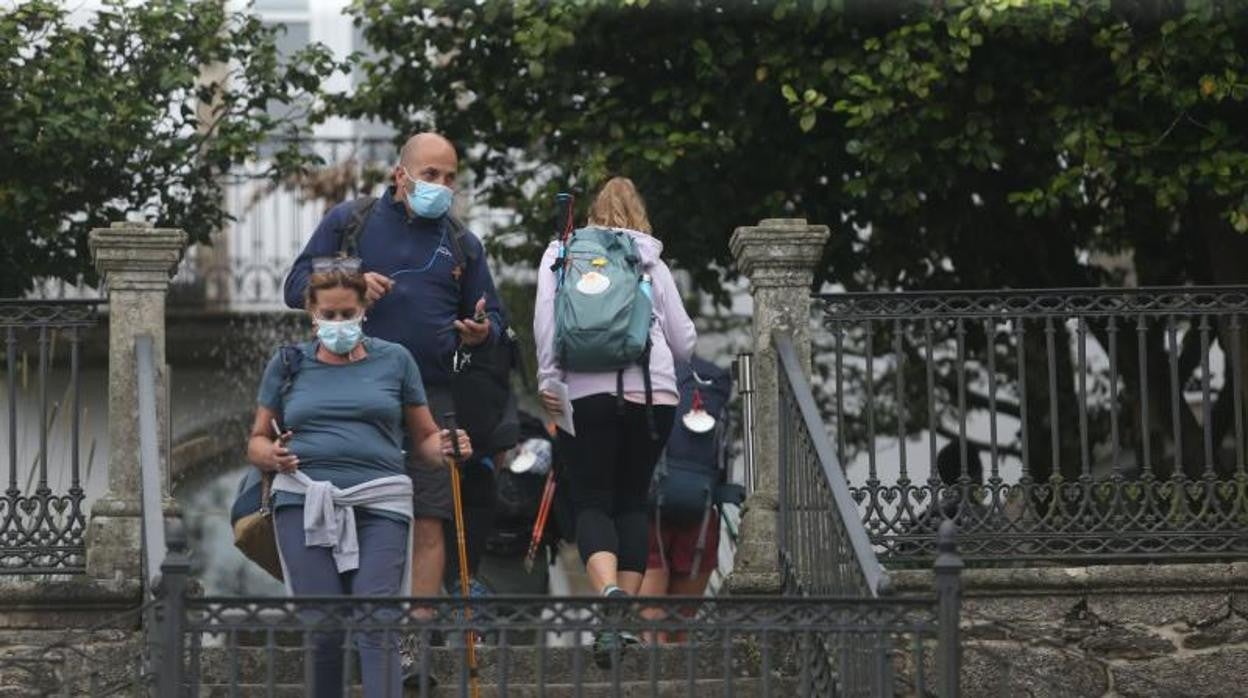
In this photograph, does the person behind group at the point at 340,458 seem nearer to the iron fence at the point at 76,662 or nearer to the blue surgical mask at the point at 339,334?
the blue surgical mask at the point at 339,334

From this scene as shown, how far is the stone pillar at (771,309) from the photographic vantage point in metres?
12.1

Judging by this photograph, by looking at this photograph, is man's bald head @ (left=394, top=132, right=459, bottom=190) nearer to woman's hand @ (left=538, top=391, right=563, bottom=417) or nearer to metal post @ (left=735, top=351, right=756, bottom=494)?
woman's hand @ (left=538, top=391, right=563, bottom=417)

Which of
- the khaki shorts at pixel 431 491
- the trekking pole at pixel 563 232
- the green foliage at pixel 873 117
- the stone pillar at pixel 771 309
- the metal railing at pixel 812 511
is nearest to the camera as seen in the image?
the metal railing at pixel 812 511

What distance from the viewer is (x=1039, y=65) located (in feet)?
48.1

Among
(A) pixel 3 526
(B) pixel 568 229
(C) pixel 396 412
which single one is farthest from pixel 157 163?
(C) pixel 396 412

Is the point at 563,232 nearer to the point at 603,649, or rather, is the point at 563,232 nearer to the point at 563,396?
the point at 563,396

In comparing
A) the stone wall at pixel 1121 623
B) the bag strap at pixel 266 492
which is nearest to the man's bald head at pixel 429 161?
the bag strap at pixel 266 492

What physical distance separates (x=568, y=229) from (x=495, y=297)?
15.4 inches

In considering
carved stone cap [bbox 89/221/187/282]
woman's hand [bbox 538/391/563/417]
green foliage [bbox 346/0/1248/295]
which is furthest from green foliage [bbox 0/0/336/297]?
woman's hand [bbox 538/391/563/417]

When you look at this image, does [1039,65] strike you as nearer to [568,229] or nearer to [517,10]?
[517,10]

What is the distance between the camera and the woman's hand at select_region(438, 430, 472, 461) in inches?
405

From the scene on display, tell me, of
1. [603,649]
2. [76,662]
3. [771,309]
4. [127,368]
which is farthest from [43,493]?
[771,309]

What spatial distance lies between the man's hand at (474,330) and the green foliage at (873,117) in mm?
3773

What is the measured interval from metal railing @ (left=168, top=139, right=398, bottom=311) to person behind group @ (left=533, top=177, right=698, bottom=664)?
9.72 m
